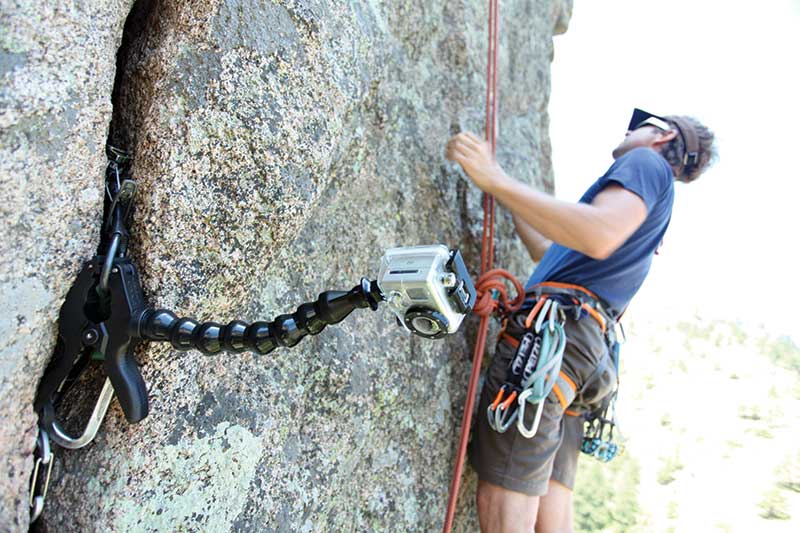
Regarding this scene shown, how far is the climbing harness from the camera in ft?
4.84

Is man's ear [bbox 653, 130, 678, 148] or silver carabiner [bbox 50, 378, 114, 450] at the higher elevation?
man's ear [bbox 653, 130, 678, 148]

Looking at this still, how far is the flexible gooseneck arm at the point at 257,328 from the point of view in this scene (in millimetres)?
1499

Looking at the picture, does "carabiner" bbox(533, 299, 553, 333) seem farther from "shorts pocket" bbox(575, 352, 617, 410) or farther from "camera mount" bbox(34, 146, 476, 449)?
"camera mount" bbox(34, 146, 476, 449)

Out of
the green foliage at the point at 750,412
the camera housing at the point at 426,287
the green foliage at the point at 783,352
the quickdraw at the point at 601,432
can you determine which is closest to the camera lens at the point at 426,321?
the camera housing at the point at 426,287

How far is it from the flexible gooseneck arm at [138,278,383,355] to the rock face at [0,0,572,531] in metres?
0.15

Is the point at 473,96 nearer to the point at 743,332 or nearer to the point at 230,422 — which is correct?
the point at 230,422

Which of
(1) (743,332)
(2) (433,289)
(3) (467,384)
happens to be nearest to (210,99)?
(2) (433,289)

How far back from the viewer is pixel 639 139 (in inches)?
118

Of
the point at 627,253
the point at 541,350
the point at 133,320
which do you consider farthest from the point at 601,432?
the point at 133,320

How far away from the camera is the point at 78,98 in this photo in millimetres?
1510

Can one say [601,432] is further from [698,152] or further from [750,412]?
[750,412]

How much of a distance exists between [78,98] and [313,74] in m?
0.72

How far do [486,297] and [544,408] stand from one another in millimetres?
567

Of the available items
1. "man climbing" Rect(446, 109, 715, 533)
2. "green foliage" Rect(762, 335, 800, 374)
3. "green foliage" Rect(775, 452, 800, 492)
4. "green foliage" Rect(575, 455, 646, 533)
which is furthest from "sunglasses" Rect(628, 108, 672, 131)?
"green foliage" Rect(762, 335, 800, 374)
